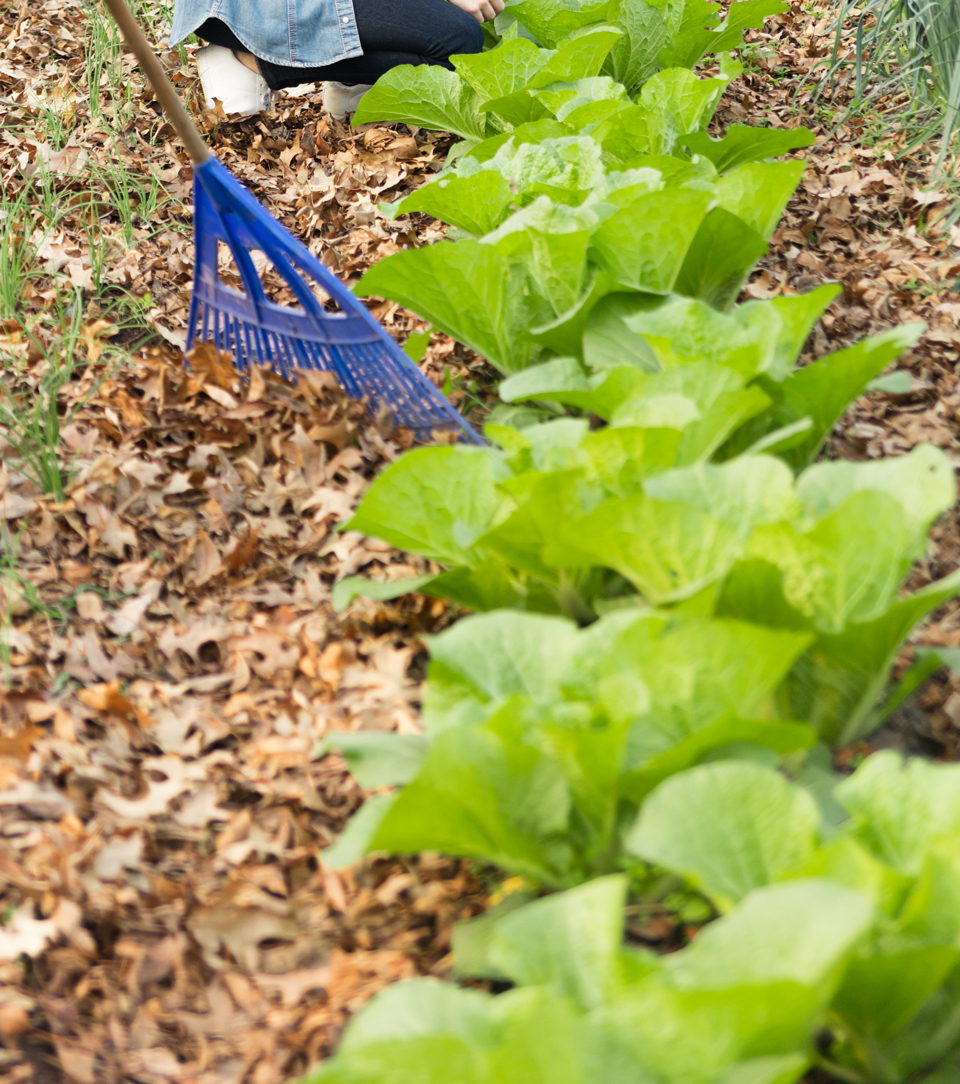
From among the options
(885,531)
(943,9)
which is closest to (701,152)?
(943,9)

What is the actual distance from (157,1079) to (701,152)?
8.65 feet

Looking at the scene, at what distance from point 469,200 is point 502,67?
2.97 ft

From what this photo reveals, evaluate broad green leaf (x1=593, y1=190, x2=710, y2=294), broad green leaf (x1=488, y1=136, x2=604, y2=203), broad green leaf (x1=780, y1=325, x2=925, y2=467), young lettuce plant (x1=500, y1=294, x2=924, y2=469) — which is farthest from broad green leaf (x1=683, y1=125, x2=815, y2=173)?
broad green leaf (x1=780, y1=325, x2=925, y2=467)

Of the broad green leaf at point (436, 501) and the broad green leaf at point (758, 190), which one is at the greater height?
the broad green leaf at point (758, 190)

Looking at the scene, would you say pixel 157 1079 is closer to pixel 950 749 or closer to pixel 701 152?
pixel 950 749

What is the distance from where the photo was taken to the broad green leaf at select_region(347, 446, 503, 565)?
169 centimetres

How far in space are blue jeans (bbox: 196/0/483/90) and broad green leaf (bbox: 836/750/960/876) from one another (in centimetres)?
334

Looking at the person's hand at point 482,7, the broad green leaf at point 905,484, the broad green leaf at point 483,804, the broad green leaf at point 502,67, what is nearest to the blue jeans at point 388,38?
the person's hand at point 482,7

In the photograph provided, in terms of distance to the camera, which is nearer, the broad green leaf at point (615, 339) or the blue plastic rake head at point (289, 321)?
the broad green leaf at point (615, 339)

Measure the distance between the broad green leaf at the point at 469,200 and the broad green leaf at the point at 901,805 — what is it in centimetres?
179

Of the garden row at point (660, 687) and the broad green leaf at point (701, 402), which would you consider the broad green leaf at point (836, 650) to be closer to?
the garden row at point (660, 687)

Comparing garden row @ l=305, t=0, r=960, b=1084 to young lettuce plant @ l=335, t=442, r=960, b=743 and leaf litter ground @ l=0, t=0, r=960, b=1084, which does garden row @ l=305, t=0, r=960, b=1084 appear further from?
leaf litter ground @ l=0, t=0, r=960, b=1084

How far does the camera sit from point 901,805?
1.16m

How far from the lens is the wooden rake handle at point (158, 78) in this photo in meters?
2.21
